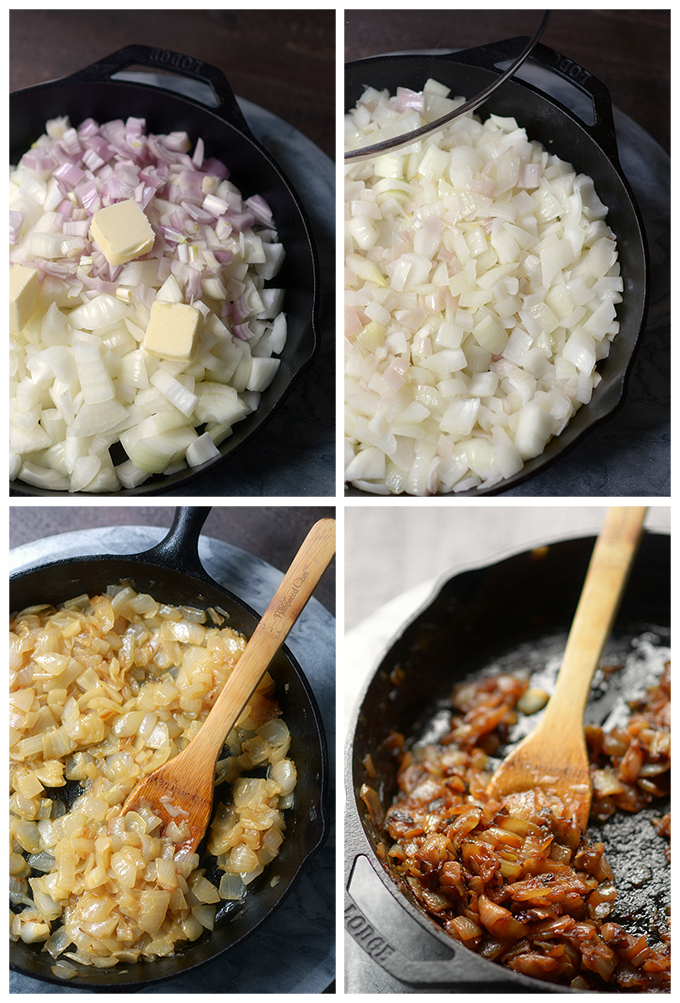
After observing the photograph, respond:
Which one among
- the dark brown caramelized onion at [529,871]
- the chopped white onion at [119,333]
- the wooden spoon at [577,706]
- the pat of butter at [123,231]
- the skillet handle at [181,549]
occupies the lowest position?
the dark brown caramelized onion at [529,871]

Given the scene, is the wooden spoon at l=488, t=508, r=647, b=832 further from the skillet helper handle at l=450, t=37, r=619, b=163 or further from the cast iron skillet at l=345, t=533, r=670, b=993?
the skillet helper handle at l=450, t=37, r=619, b=163

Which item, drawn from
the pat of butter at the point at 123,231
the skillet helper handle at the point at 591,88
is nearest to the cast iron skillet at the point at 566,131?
the skillet helper handle at the point at 591,88

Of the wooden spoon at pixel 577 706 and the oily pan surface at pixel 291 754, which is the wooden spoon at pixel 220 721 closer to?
the oily pan surface at pixel 291 754

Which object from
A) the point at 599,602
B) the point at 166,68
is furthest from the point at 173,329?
the point at 599,602

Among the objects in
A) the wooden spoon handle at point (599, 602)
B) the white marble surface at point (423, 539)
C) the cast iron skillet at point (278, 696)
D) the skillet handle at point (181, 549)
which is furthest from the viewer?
the white marble surface at point (423, 539)

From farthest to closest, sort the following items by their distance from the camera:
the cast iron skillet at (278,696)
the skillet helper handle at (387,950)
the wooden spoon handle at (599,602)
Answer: the wooden spoon handle at (599,602) → the cast iron skillet at (278,696) → the skillet helper handle at (387,950)

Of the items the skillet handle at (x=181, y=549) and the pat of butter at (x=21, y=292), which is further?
the skillet handle at (x=181, y=549)

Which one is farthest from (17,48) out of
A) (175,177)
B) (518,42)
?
(518,42)
